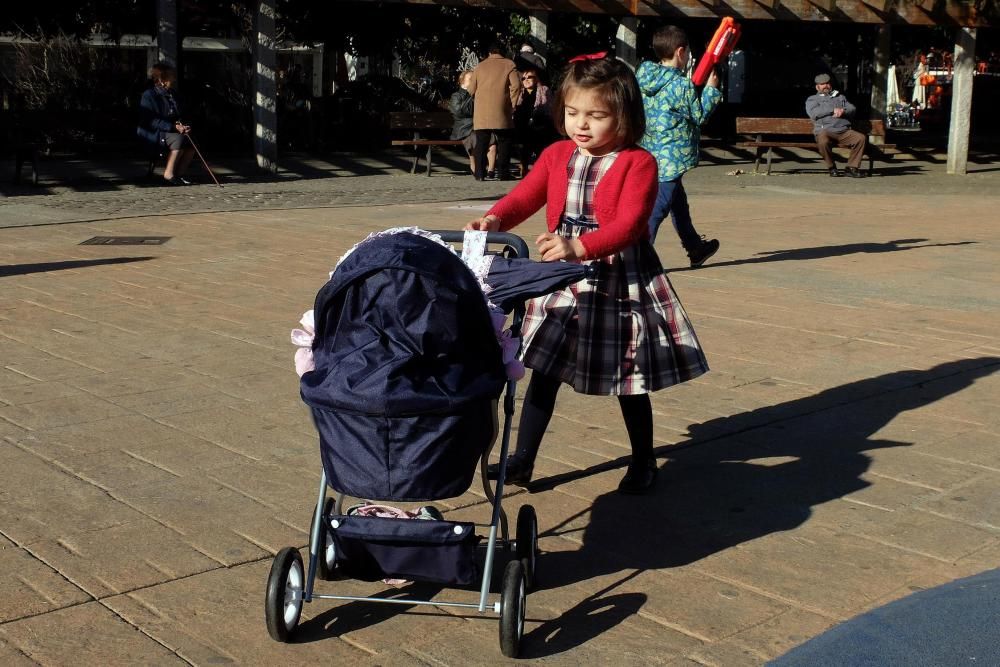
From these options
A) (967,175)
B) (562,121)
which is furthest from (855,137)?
(562,121)

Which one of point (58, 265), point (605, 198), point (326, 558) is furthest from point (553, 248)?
point (58, 265)

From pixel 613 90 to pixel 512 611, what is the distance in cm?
167

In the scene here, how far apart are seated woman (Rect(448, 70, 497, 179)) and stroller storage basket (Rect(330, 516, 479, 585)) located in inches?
591

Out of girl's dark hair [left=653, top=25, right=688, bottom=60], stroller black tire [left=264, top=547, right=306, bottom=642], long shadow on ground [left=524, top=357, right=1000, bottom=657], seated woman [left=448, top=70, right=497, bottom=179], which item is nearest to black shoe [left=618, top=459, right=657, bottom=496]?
long shadow on ground [left=524, top=357, right=1000, bottom=657]

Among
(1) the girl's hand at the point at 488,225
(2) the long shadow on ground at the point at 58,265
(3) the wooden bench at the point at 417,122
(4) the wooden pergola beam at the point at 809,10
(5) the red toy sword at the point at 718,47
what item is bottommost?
(2) the long shadow on ground at the point at 58,265

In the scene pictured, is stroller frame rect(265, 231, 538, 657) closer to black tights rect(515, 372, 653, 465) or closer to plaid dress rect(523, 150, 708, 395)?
plaid dress rect(523, 150, 708, 395)

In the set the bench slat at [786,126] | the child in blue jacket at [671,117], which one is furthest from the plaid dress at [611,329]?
the bench slat at [786,126]

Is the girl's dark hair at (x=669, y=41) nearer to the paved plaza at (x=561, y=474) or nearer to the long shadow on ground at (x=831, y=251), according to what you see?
the paved plaza at (x=561, y=474)

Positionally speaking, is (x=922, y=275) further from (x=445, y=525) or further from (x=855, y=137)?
(x=855, y=137)

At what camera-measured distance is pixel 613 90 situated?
13.3 feet

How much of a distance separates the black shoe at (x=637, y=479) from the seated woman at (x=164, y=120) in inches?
475

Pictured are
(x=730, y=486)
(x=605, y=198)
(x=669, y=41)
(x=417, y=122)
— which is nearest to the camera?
(x=605, y=198)

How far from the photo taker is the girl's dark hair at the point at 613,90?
407cm

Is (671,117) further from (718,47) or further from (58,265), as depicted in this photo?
(58,265)
